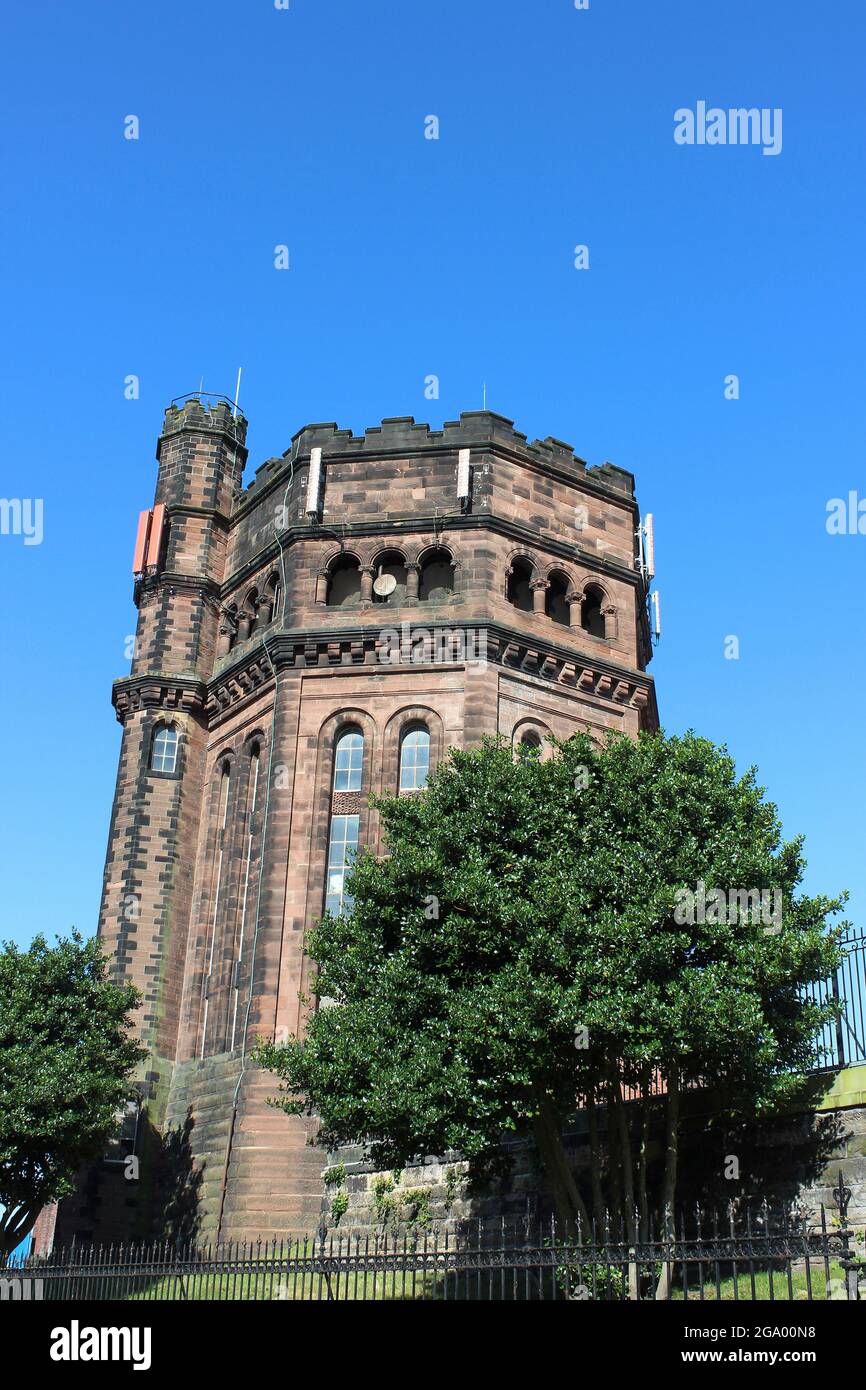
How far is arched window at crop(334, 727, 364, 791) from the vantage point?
32.9 metres

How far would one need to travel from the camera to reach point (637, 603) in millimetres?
36938

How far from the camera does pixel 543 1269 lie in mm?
17922

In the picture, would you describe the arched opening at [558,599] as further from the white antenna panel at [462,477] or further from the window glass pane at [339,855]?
the window glass pane at [339,855]

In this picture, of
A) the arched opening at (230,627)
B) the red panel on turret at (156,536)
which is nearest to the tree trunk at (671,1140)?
the arched opening at (230,627)

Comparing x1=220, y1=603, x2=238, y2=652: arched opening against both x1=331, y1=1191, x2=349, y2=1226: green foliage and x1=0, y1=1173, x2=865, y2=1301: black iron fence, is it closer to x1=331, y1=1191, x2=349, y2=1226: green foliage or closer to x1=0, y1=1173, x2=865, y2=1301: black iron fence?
x1=331, y1=1191, x2=349, y2=1226: green foliage

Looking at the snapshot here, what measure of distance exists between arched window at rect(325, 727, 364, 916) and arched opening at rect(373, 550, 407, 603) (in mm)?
3440

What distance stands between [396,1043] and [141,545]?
21.8 m

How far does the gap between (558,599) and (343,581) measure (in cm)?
557

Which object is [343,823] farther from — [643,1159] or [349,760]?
[643,1159]

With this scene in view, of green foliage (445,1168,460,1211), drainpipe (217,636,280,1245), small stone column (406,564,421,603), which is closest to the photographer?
green foliage (445,1168,460,1211)

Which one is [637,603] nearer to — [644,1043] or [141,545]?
[141,545]

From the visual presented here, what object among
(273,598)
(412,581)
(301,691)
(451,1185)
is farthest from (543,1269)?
(273,598)

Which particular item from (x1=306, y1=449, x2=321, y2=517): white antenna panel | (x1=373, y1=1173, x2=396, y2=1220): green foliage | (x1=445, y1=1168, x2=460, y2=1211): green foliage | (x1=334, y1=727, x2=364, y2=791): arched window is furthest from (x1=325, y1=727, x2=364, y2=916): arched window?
(x1=445, y1=1168, x2=460, y2=1211): green foliage

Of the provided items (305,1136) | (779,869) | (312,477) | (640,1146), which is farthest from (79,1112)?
(312,477)
